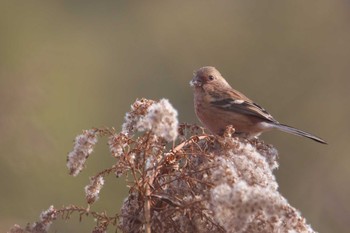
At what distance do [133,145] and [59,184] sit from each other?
330 inches

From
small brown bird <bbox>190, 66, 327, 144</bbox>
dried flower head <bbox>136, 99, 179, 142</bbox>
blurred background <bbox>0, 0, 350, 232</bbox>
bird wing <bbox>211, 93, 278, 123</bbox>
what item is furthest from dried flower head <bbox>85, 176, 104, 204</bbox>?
blurred background <bbox>0, 0, 350, 232</bbox>

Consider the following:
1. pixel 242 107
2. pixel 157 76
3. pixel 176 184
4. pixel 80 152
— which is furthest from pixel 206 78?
pixel 157 76

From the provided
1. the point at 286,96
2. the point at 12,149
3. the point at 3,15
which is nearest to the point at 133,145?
the point at 12,149

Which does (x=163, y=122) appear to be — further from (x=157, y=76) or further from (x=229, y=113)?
(x=157, y=76)

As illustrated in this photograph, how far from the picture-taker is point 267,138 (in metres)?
15.8

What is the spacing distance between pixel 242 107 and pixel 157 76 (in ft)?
44.9

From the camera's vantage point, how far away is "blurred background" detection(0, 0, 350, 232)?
29.5 feet

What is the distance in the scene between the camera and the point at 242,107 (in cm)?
532

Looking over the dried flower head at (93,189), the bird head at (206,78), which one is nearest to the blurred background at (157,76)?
the bird head at (206,78)

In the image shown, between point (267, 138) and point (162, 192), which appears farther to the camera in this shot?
point (267, 138)

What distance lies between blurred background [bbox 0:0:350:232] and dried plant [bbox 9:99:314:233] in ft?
10.2

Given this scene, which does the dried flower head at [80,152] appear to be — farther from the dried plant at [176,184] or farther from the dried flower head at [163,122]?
the dried flower head at [163,122]

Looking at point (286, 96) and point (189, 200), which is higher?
point (286, 96)

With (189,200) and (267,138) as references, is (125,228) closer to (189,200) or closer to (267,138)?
(189,200)
